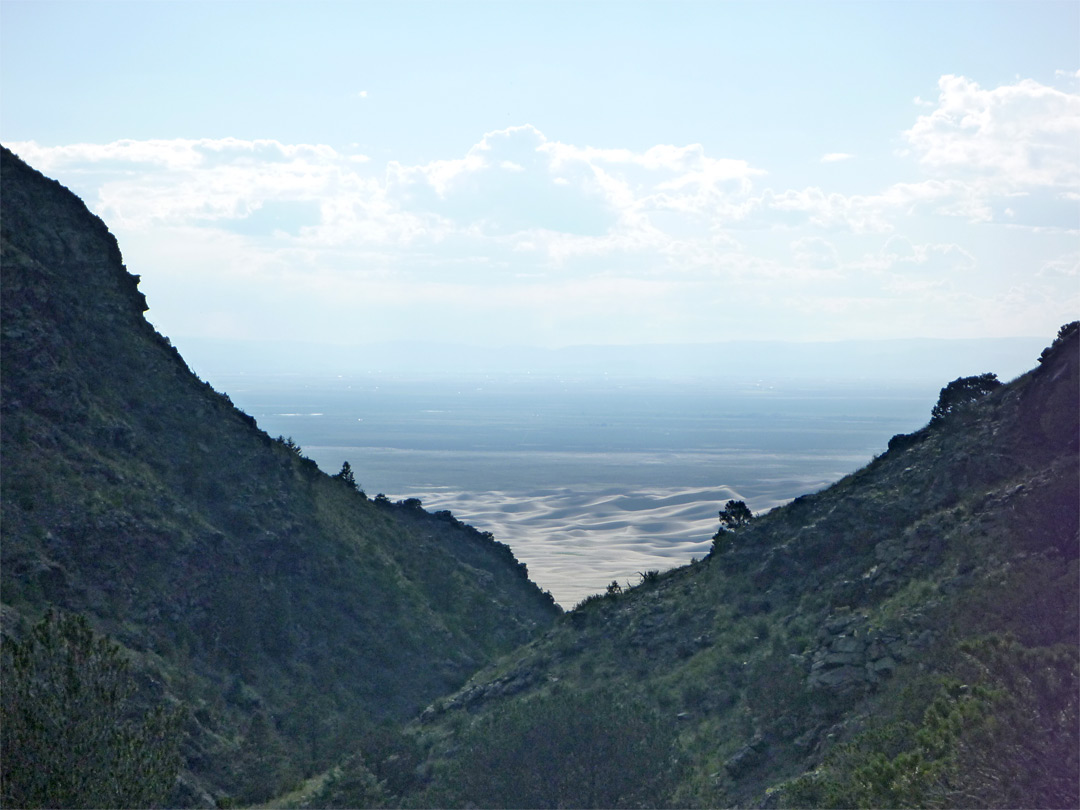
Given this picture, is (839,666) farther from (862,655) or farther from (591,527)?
(591,527)

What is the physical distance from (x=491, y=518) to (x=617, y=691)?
79.2 metres

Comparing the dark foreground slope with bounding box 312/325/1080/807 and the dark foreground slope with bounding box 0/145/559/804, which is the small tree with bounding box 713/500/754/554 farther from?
the dark foreground slope with bounding box 0/145/559/804

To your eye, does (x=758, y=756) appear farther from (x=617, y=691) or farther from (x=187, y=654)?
(x=187, y=654)

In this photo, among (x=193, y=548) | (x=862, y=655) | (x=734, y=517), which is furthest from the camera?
(x=734, y=517)

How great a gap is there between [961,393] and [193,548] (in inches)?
1076

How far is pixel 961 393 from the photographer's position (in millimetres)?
35125

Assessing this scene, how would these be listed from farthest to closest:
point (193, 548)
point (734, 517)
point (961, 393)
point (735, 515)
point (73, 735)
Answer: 1. point (734, 517)
2. point (735, 515)
3. point (961, 393)
4. point (193, 548)
5. point (73, 735)

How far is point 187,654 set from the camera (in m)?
30.1

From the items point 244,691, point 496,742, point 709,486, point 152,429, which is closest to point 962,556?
point 496,742

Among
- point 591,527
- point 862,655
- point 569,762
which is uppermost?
point 862,655

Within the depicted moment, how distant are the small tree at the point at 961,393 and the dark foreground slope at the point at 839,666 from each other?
1.36 m

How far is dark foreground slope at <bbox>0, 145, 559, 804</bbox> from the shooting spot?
28.0 m

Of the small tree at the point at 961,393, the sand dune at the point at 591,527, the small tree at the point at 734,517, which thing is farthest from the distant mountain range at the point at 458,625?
the sand dune at the point at 591,527

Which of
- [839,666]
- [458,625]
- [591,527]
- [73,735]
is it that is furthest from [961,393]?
[591,527]
